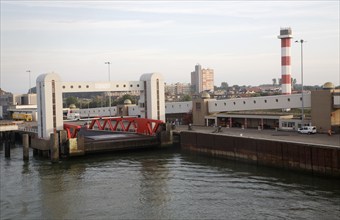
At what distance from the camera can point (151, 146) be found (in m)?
47.5

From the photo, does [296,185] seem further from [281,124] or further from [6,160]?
[6,160]

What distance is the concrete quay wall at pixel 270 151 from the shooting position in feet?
97.7

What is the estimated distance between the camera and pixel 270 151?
35000 millimetres

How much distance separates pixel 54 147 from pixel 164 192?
57.9ft

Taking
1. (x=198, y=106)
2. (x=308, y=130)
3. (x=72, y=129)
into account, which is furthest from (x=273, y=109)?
(x=72, y=129)

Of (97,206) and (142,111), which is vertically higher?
(142,111)

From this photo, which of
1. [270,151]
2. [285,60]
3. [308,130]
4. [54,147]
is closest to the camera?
[270,151]

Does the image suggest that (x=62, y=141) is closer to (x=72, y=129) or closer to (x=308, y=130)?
(x=72, y=129)

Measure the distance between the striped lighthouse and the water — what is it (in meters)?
31.0

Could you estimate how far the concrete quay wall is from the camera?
97.7ft

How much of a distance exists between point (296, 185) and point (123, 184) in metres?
11.8

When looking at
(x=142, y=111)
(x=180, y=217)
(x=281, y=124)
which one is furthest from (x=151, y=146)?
(x=180, y=217)

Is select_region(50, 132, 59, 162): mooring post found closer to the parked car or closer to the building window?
the building window

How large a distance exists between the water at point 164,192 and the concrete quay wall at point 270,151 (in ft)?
2.92
